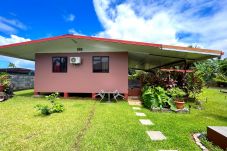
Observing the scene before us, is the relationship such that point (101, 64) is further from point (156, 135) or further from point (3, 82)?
point (156, 135)

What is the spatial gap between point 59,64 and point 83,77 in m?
1.70

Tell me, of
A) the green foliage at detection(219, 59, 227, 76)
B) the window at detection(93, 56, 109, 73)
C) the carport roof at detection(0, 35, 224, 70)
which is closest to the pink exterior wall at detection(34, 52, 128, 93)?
the window at detection(93, 56, 109, 73)

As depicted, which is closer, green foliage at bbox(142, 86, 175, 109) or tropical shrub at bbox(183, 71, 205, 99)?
green foliage at bbox(142, 86, 175, 109)

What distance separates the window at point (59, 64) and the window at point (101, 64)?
1.83 metres

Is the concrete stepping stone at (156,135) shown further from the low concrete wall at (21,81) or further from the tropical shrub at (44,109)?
the low concrete wall at (21,81)

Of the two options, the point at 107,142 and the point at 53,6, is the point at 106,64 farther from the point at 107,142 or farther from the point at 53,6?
the point at 53,6

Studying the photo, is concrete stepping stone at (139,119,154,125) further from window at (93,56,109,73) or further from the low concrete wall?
the low concrete wall

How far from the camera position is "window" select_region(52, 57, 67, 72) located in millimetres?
10664

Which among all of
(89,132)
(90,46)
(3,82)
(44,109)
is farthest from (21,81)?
(89,132)

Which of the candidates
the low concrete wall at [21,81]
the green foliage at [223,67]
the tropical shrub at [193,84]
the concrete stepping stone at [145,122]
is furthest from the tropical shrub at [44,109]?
the green foliage at [223,67]

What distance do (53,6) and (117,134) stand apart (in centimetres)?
1534

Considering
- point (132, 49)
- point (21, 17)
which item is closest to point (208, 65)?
point (132, 49)

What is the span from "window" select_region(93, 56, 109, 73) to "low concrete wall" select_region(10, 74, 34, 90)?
782 cm

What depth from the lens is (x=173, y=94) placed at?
8.28m
